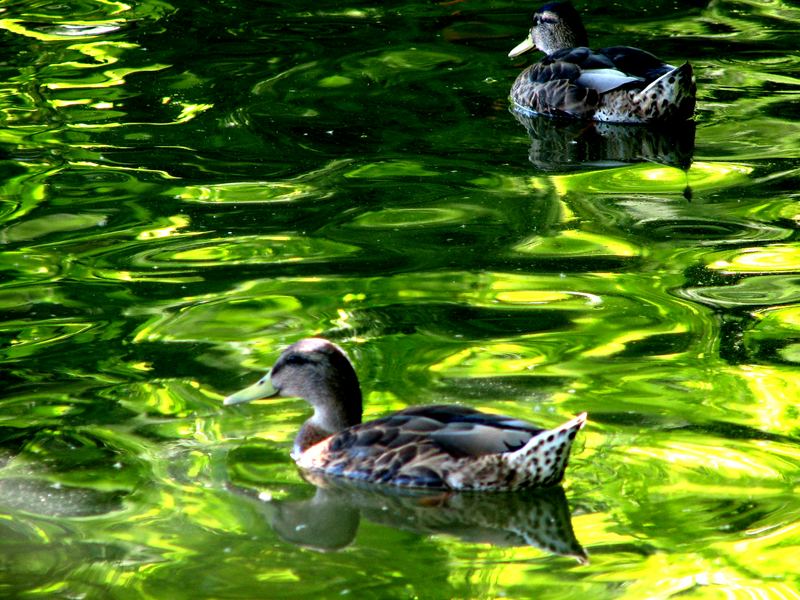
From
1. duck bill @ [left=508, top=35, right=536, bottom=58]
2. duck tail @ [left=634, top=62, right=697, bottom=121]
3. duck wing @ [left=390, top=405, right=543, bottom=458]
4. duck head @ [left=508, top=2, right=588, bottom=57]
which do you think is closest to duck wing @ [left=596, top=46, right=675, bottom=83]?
duck tail @ [left=634, top=62, right=697, bottom=121]

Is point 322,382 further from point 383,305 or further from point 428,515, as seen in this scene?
point 383,305

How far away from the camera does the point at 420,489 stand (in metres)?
5.88

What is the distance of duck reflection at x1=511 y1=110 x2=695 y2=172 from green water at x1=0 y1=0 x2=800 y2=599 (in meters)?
0.05

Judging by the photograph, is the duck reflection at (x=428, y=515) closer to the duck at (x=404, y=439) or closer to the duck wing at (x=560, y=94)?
the duck at (x=404, y=439)

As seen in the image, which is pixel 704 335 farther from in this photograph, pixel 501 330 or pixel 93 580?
pixel 93 580

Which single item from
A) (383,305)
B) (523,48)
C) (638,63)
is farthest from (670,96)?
(383,305)

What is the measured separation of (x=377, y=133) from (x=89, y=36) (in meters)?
4.16

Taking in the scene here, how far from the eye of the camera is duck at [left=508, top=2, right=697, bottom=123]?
10789mm

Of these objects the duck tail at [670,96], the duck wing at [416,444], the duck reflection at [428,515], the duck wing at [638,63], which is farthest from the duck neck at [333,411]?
the duck wing at [638,63]

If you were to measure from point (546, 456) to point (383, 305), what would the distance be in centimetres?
226

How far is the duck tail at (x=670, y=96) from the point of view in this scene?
34.6 feet

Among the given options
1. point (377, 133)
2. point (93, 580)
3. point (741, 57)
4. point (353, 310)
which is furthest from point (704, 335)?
point (741, 57)

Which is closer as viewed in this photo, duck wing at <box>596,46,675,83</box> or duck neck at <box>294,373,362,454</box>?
duck neck at <box>294,373,362,454</box>

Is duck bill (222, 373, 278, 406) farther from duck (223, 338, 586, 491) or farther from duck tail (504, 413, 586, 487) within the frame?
duck tail (504, 413, 586, 487)
